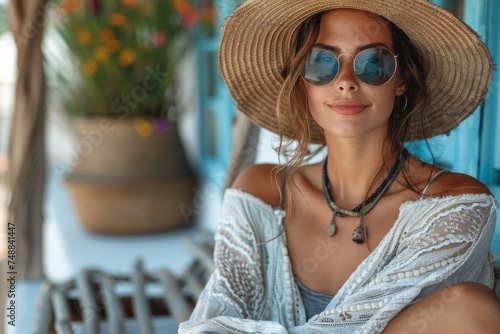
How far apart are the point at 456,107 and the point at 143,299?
4.62ft

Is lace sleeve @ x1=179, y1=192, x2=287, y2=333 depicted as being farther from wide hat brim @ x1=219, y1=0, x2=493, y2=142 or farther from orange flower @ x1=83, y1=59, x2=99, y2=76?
orange flower @ x1=83, y1=59, x2=99, y2=76

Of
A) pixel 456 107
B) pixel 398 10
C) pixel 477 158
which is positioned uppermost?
pixel 398 10

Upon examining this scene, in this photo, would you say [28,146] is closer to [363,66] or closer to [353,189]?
[353,189]


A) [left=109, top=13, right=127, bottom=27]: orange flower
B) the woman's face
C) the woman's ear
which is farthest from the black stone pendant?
[left=109, top=13, right=127, bottom=27]: orange flower

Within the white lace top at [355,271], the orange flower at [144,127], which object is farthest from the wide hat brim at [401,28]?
the orange flower at [144,127]

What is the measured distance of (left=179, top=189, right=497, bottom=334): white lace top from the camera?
162 cm

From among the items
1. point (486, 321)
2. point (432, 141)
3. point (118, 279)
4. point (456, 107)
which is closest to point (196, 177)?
point (118, 279)

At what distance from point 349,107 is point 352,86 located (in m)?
0.05

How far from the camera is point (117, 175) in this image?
193 inches

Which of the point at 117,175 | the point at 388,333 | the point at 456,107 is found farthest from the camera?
the point at 117,175

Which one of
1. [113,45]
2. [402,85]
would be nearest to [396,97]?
[402,85]

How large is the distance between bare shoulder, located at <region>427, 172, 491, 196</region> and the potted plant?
3286 mm

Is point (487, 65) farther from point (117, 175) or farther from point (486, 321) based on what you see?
point (117, 175)

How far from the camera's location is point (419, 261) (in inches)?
64.5
